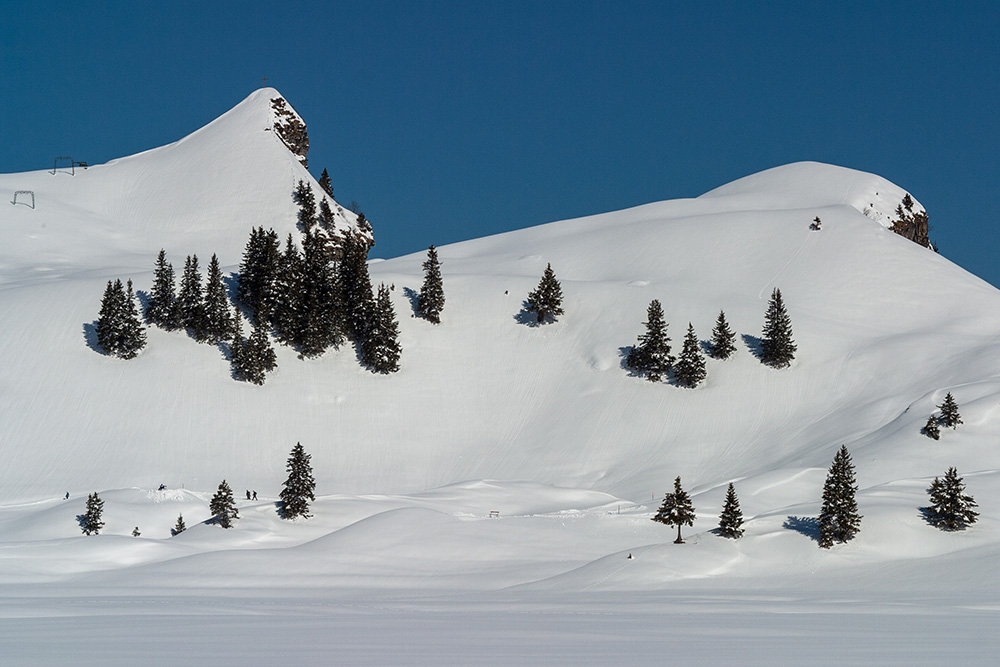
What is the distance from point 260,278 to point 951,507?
51642 mm

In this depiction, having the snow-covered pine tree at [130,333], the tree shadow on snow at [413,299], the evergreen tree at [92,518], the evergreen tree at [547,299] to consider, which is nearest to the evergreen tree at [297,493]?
the evergreen tree at [92,518]

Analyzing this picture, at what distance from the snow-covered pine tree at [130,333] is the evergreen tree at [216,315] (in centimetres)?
469

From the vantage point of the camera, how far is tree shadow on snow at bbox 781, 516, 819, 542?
36016mm

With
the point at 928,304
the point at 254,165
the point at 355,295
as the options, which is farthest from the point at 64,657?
the point at 254,165

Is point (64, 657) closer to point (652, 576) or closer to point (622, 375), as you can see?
point (652, 576)

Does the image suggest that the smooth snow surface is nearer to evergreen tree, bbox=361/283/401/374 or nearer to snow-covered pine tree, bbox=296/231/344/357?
A: evergreen tree, bbox=361/283/401/374

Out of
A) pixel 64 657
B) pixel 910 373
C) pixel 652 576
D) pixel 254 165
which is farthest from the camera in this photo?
pixel 254 165

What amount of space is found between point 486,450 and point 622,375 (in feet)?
40.2

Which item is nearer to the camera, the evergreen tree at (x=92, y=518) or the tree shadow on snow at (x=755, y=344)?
the evergreen tree at (x=92, y=518)

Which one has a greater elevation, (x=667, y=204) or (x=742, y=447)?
(x=667, y=204)

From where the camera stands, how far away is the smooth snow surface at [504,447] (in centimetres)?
2023

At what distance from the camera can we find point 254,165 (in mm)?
105688

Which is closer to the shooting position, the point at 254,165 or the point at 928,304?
the point at 928,304

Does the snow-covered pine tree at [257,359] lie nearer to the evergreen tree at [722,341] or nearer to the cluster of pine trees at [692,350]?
the cluster of pine trees at [692,350]
